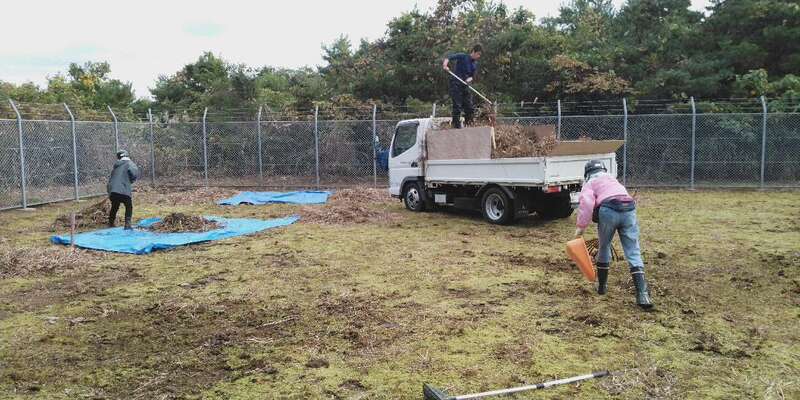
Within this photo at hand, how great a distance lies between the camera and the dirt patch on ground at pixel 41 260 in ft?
25.2

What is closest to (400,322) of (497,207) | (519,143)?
(497,207)

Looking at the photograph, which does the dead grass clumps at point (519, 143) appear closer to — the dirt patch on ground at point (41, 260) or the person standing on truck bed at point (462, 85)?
the person standing on truck bed at point (462, 85)

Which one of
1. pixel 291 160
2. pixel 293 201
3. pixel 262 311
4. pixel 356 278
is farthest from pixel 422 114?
pixel 262 311

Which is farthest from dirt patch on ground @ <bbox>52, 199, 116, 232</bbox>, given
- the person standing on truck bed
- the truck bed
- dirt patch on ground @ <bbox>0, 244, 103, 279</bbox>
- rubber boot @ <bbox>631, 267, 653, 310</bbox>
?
rubber boot @ <bbox>631, 267, 653, 310</bbox>

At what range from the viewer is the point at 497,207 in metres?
11.1

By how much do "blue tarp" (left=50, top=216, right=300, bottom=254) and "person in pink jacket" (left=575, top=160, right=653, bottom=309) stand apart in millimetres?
6267

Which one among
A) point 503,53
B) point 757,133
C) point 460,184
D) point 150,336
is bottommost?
point 150,336

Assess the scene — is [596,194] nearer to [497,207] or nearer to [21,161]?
[497,207]

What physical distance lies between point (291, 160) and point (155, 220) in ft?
24.6

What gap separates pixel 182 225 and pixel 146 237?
820 mm

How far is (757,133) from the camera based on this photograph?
16.0 m

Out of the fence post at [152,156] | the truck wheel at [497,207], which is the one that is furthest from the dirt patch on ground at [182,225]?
the fence post at [152,156]

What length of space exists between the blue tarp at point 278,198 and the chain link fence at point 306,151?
2.12 meters

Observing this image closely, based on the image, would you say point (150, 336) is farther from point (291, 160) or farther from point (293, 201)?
point (291, 160)
